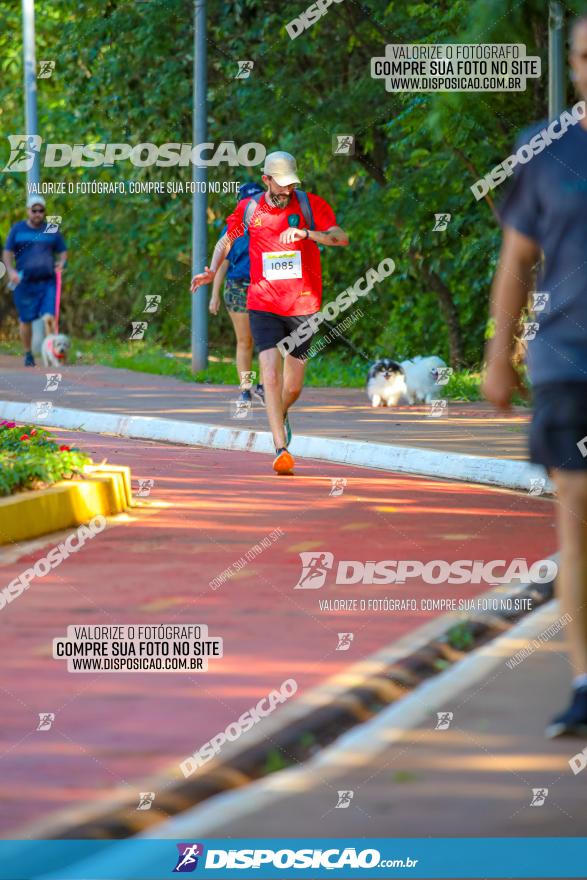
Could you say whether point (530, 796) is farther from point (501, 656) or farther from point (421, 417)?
point (421, 417)

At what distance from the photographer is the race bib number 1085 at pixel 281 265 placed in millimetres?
12703

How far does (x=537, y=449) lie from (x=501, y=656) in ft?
4.35

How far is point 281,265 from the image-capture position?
12.7m

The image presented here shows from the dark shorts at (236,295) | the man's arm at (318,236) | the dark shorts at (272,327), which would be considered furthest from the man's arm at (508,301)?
the dark shorts at (236,295)

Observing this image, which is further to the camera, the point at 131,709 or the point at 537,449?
the point at 131,709

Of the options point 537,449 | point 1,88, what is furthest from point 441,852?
point 1,88

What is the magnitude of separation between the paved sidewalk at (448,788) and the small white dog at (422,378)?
13.8 m

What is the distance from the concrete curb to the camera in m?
12.5

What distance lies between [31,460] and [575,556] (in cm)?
500

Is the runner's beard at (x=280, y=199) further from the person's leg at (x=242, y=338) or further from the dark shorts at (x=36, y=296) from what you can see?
the dark shorts at (x=36, y=296)

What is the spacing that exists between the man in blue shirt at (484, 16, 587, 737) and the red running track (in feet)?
3.22

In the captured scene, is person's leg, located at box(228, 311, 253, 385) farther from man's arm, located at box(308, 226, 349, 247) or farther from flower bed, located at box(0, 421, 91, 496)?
flower bed, located at box(0, 421, 91, 496)

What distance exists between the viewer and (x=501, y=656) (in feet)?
21.5

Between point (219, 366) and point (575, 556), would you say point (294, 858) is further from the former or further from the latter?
point (219, 366)
